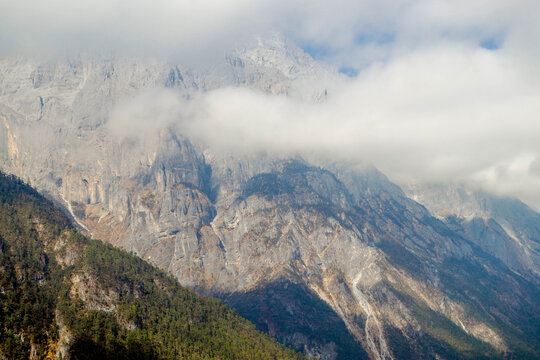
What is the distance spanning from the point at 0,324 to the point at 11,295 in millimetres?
23494

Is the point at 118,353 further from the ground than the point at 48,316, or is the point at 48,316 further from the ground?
the point at 48,316

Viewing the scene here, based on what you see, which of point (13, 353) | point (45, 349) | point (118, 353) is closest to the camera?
point (13, 353)

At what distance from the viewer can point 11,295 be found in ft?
648

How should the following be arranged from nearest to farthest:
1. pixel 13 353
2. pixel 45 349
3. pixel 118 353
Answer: pixel 13 353 → pixel 45 349 → pixel 118 353

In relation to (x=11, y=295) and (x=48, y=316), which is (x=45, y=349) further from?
(x=11, y=295)

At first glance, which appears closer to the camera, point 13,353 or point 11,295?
point 13,353

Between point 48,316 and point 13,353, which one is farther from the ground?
point 48,316

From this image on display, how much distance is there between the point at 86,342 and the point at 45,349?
16.2 meters

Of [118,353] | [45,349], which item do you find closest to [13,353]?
[45,349]

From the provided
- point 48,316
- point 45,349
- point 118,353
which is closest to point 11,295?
point 48,316

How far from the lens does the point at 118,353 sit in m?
195

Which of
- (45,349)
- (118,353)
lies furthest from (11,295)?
(118,353)

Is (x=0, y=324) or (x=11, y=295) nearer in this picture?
(x=0, y=324)

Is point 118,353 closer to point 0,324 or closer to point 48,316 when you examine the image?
point 48,316
